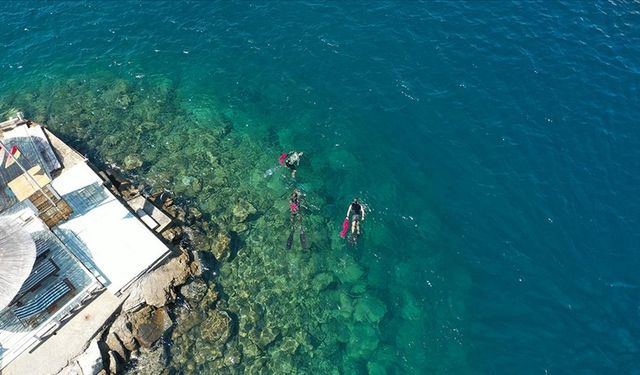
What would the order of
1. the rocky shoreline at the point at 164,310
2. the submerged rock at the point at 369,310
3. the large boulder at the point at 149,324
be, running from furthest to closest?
1. the submerged rock at the point at 369,310
2. the large boulder at the point at 149,324
3. the rocky shoreline at the point at 164,310

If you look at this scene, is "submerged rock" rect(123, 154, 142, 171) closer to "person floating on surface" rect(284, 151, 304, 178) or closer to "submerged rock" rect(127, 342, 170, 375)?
"person floating on surface" rect(284, 151, 304, 178)

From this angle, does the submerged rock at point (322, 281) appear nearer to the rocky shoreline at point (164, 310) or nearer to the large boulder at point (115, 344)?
the rocky shoreline at point (164, 310)

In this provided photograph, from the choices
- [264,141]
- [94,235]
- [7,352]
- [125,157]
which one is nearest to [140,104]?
[125,157]

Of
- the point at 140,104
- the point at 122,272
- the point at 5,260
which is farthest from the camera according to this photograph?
the point at 140,104

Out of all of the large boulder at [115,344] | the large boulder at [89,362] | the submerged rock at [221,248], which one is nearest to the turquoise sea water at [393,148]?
the submerged rock at [221,248]

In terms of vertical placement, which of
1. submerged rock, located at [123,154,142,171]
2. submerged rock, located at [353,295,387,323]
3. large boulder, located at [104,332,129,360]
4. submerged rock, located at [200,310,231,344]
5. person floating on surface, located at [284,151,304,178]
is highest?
submerged rock, located at [123,154,142,171]

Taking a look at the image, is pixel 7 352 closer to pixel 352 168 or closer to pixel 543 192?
pixel 352 168

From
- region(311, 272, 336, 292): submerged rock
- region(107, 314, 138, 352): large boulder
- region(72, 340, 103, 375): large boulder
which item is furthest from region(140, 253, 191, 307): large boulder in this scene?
region(311, 272, 336, 292): submerged rock
